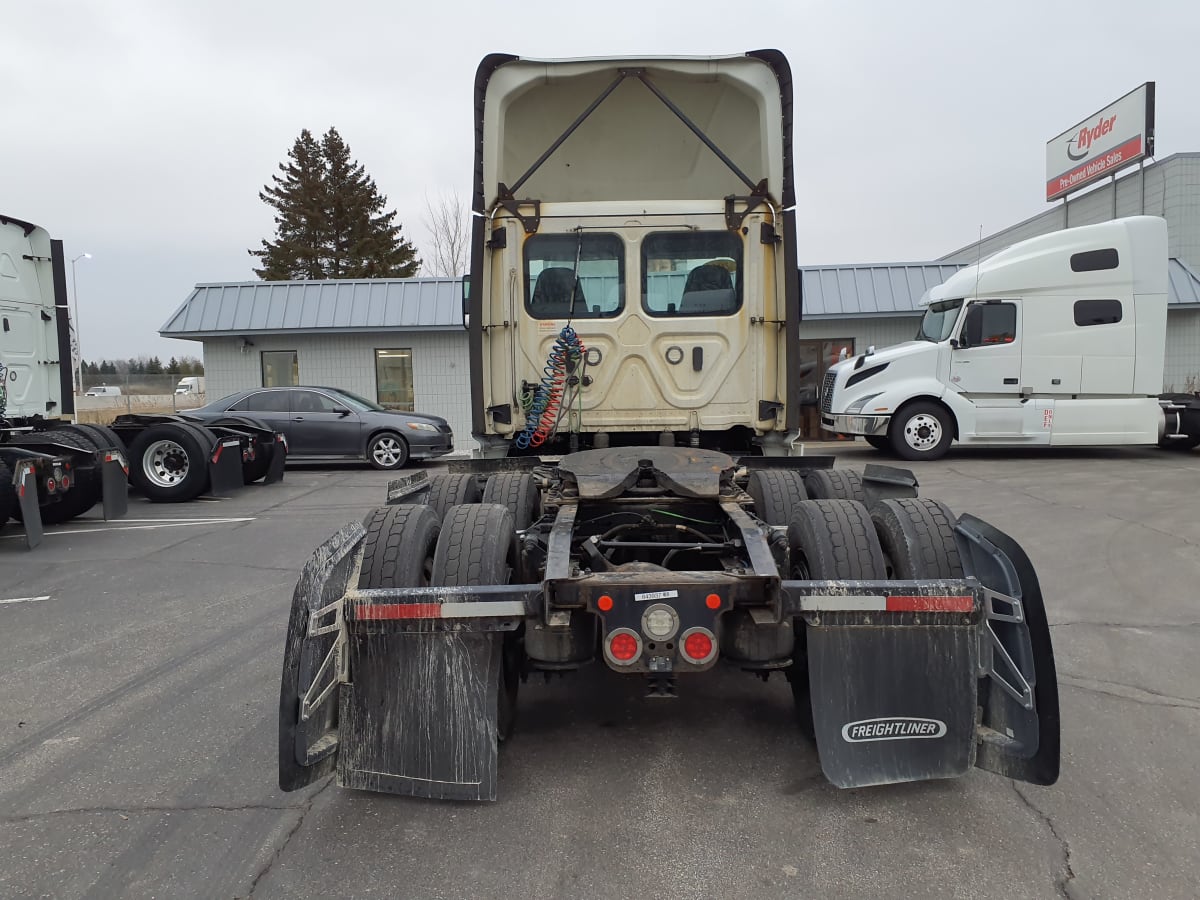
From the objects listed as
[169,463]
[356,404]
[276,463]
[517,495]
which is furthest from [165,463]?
[517,495]

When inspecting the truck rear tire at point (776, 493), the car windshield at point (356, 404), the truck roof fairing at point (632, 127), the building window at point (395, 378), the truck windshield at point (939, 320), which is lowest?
the truck rear tire at point (776, 493)

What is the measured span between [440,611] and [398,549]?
55 centimetres

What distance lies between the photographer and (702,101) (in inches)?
223

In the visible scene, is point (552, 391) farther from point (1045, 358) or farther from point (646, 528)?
point (1045, 358)

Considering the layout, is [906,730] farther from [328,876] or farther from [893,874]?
[328,876]

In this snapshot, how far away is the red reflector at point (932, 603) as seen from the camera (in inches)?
106

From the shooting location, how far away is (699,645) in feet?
8.77

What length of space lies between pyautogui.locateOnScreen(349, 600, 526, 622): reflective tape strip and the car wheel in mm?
11945

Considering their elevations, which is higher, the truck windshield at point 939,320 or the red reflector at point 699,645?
the truck windshield at point 939,320

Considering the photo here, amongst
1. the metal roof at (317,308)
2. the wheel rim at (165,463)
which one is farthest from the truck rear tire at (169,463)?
the metal roof at (317,308)

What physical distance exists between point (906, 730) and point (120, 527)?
8.84m

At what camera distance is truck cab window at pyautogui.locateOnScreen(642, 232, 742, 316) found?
218 inches

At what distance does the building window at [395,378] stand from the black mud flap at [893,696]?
56.5 ft

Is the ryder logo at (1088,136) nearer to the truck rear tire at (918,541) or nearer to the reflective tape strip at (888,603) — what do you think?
the truck rear tire at (918,541)
